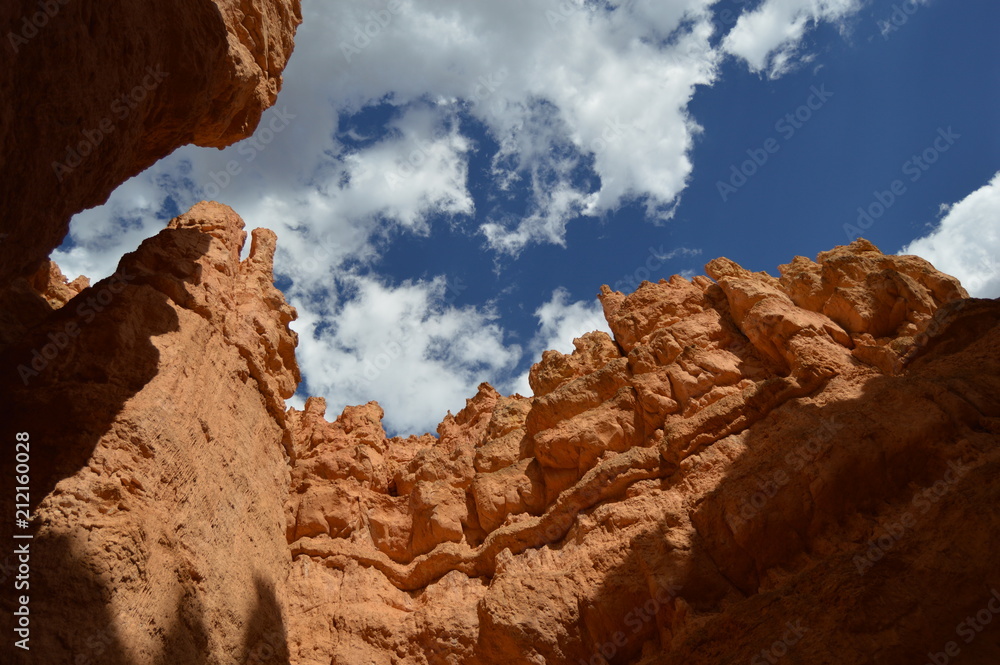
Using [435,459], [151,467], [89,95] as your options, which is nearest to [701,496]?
[435,459]

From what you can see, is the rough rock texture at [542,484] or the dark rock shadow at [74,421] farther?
the rough rock texture at [542,484]

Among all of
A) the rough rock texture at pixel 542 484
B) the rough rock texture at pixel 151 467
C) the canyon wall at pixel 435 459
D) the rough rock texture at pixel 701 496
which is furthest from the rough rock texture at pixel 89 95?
the rough rock texture at pixel 701 496

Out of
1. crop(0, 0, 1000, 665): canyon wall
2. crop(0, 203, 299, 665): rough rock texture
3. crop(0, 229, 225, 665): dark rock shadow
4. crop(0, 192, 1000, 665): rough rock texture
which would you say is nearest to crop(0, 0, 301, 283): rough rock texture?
crop(0, 0, 1000, 665): canyon wall

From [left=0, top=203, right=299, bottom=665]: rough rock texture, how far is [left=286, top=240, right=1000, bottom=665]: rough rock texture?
12.3ft

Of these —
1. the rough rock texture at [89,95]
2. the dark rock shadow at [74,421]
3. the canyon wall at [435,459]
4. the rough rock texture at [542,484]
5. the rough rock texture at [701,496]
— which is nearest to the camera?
the rough rock texture at [89,95]

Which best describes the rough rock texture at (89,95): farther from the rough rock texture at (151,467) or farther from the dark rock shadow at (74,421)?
the rough rock texture at (151,467)

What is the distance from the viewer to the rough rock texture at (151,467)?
35.0 ft

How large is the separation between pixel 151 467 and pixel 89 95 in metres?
7.14

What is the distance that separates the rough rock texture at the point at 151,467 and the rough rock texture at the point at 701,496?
3.74m

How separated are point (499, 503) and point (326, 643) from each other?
6.62 m

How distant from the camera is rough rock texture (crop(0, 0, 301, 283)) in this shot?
8.83m

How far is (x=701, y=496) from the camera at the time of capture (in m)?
17.1

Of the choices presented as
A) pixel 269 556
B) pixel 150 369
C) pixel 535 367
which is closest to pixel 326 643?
pixel 269 556

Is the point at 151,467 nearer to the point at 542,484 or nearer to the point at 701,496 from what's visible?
the point at 542,484
